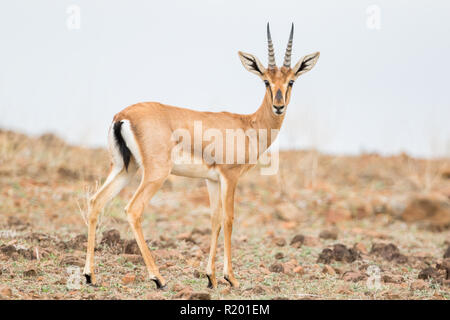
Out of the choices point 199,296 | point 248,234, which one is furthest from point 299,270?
point 248,234

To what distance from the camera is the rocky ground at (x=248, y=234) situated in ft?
24.3

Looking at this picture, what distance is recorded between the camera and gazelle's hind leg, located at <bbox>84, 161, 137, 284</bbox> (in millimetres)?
7055

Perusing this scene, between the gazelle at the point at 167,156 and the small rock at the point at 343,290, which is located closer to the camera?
the gazelle at the point at 167,156

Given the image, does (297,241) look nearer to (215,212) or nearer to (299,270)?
(299,270)

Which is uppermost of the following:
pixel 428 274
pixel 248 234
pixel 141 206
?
pixel 141 206

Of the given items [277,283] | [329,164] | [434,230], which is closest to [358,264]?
[277,283]

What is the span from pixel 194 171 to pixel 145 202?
846 mm

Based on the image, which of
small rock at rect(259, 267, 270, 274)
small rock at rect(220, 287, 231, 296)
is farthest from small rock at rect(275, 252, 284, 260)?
small rock at rect(220, 287, 231, 296)

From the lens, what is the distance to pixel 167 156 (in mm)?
6961

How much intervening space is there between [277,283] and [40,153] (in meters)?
14.0

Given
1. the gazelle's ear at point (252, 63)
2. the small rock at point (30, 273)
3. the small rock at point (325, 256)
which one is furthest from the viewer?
the small rock at point (325, 256)

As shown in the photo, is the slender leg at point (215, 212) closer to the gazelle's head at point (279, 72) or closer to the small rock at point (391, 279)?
the gazelle's head at point (279, 72)

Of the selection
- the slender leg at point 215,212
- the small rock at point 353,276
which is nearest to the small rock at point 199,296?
the slender leg at point 215,212
